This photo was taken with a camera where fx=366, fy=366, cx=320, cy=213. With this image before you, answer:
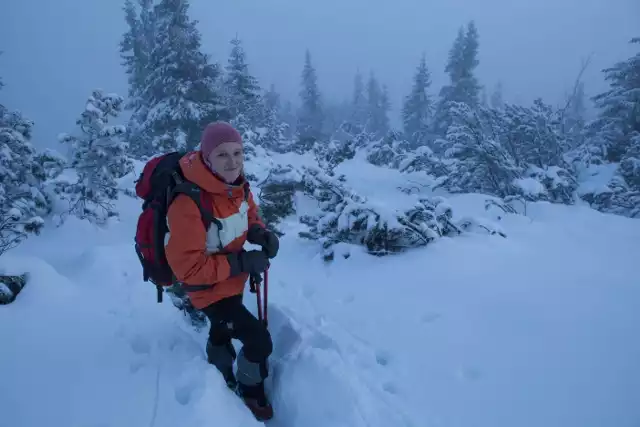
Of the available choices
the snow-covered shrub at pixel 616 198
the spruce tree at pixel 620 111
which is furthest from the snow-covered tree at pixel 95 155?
the spruce tree at pixel 620 111

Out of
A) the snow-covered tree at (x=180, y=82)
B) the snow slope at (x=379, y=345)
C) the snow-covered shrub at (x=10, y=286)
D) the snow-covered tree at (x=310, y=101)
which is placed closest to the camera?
the snow slope at (x=379, y=345)

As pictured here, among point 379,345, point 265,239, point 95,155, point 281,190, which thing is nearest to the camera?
point 265,239

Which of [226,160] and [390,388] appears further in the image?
[390,388]

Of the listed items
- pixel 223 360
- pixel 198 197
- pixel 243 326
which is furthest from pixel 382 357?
pixel 198 197

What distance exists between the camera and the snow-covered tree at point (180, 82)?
50.5ft

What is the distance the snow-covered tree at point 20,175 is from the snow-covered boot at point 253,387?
879 cm

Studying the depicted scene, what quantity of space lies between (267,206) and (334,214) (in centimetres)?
310

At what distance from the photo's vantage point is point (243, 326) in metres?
3.08

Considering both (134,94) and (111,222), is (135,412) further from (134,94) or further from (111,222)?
(134,94)

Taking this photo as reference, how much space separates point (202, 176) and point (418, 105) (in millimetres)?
36043

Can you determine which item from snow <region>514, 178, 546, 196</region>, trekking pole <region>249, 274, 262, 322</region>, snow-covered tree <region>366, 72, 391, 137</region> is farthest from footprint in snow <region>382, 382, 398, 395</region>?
snow-covered tree <region>366, 72, 391, 137</region>

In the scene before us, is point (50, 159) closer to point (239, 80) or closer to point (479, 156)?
point (479, 156)

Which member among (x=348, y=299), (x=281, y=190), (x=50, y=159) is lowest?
(x=281, y=190)

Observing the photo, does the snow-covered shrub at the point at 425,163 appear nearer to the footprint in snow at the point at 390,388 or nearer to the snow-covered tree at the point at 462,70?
the footprint in snow at the point at 390,388
